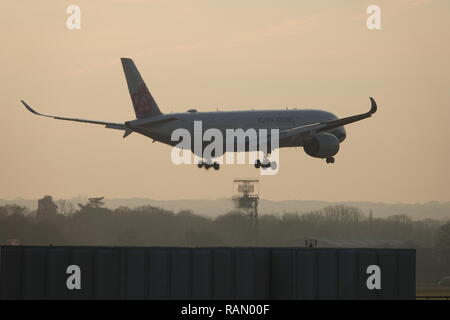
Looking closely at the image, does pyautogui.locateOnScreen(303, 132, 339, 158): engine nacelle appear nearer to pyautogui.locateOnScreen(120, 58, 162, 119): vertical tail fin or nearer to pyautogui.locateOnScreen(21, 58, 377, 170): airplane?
pyautogui.locateOnScreen(21, 58, 377, 170): airplane

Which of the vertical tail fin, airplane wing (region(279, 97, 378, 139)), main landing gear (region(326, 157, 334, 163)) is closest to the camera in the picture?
airplane wing (region(279, 97, 378, 139))

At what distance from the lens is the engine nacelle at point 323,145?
118m

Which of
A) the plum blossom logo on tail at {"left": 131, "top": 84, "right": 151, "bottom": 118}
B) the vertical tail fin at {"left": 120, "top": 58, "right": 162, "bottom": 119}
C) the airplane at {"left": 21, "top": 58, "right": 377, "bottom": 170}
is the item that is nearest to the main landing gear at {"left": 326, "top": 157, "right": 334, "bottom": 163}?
the airplane at {"left": 21, "top": 58, "right": 377, "bottom": 170}

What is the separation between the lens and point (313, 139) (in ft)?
390

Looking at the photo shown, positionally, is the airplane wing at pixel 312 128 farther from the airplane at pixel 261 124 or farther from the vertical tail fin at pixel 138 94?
the vertical tail fin at pixel 138 94

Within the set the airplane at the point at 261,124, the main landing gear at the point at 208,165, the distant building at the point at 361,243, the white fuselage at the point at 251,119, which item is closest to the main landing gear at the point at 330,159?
the airplane at the point at 261,124

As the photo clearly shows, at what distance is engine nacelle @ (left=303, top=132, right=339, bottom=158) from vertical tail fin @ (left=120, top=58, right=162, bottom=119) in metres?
14.3

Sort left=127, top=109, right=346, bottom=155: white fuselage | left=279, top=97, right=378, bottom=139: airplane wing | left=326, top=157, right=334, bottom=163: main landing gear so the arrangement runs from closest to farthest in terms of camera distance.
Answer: left=279, top=97, right=378, bottom=139: airplane wing, left=127, top=109, right=346, bottom=155: white fuselage, left=326, top=157, right=334, bottom=163: main landing gear

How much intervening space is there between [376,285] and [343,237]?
176 ft

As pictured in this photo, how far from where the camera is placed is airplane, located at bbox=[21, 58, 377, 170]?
4572 inches
